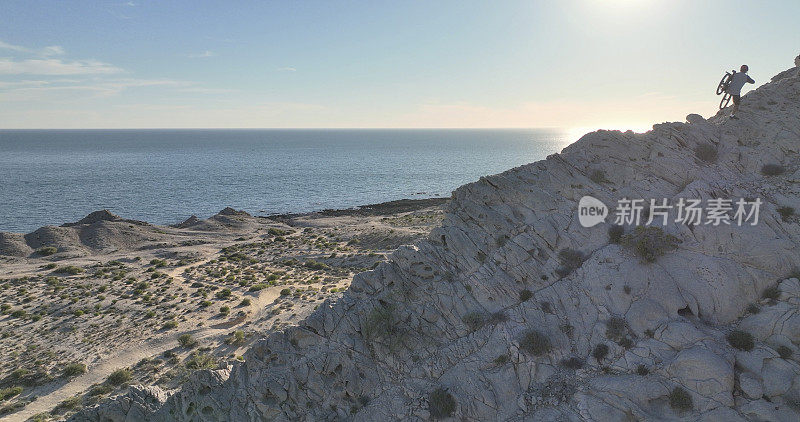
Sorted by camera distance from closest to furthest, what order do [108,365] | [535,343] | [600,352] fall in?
[600,352]
[535,343]
[108,365]

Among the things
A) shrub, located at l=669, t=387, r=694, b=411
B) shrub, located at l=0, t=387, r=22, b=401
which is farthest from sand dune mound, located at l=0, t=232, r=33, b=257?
shrub, located at l=669, t=387, r=694, b=411

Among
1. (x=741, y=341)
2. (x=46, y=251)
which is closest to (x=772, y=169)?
(x=741, y=341)

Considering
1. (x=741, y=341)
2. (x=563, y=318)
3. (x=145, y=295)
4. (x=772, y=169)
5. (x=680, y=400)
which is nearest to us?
(x=680, y=400)

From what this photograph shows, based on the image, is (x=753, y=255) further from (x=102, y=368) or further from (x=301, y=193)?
(x=301, y=193)

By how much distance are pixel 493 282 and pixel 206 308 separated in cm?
3301

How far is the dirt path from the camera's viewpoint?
27.6 metres

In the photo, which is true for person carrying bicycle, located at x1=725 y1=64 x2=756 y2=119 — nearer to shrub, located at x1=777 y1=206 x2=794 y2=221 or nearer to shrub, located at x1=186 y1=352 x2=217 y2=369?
shrub, located at x1=777 y1=206 x2=794 y2=221

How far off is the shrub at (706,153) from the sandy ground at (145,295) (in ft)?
103

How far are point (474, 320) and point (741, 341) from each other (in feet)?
34.9

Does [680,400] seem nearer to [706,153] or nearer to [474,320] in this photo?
[474,320]

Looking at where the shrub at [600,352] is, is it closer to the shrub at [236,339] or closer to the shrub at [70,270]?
the shrub at [236,339]

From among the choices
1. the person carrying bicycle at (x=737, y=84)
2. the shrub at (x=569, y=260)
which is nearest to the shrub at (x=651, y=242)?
the shrub at (x=569, y=260)

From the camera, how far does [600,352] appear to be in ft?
58.1

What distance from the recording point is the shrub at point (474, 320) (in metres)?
20.2
